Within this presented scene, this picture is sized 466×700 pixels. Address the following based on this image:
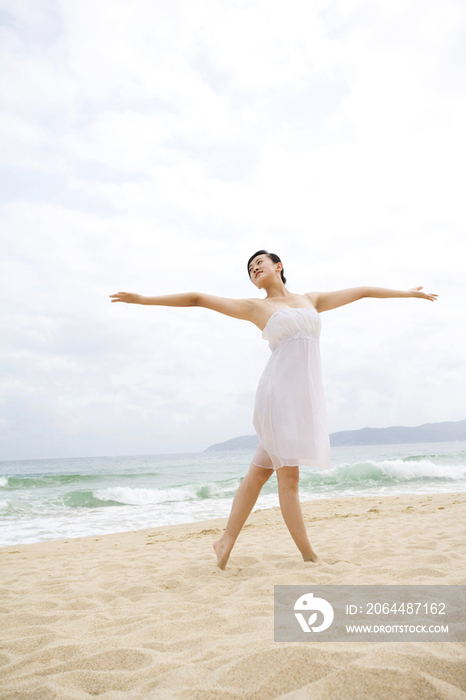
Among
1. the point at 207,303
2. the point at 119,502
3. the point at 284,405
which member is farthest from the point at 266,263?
the point at 119,502

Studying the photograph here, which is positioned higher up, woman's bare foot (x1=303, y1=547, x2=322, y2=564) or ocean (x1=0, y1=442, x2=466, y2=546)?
woman's bare foot (x1=303, y1=547, x2=322, y2=564)

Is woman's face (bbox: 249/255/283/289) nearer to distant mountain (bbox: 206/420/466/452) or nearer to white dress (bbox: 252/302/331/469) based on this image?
white dress (bbox: 252/302/331/469)

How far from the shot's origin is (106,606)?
2.50 m

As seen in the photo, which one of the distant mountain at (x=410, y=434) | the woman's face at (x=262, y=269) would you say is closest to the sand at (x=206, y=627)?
the woman's face at (x=262, y=269)

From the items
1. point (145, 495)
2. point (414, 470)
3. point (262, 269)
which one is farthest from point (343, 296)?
point (414, 470)

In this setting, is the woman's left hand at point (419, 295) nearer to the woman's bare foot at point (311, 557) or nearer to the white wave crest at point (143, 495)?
the woman's bare foot at point (311, 557)

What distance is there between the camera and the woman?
2752mm

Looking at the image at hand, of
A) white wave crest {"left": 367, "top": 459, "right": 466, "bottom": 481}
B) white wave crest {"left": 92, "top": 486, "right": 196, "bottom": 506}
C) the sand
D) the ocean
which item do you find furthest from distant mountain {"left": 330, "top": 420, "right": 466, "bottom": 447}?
the sand

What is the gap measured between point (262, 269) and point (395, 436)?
108090mm

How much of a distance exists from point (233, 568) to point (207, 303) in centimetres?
203

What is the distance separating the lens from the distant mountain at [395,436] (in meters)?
99.9

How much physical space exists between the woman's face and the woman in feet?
0.61

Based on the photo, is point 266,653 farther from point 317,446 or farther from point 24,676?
point 317,446

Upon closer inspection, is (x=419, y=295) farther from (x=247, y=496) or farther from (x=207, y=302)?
(x=247, y=496)
